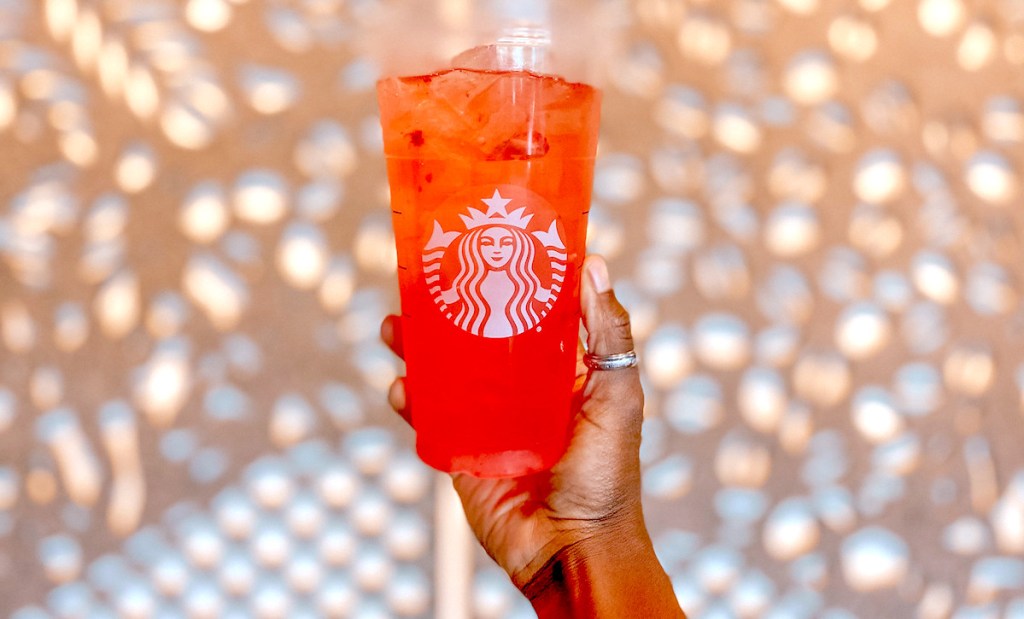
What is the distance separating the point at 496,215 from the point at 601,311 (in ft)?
0.67

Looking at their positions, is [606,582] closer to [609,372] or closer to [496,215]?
[609,372]

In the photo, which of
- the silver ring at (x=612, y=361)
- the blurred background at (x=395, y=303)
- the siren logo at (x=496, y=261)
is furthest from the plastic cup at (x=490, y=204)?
the blurred background at (x=395, y=303)

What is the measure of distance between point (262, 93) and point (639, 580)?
103 cm

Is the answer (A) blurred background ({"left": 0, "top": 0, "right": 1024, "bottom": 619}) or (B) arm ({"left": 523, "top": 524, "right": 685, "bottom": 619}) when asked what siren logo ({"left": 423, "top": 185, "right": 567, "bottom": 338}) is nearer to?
(B) arm ({"left": 523, "top": 524, "right": 685, "bottom": 619})

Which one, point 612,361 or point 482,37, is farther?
point 612,361

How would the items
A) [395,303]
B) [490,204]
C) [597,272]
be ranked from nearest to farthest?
[490,204], [597,272], [395,303]

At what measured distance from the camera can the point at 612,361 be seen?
Answer: 909 millimetres

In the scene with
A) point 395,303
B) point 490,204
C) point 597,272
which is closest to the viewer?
point 490,204

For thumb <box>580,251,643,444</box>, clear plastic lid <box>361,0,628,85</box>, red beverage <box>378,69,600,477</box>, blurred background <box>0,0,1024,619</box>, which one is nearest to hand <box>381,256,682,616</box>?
thumb <box>580,251,643,444</box>

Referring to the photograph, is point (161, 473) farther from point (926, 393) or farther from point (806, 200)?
point (926, 393)

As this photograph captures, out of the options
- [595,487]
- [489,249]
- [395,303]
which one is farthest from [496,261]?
[395,303]

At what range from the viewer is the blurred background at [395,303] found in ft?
4.58

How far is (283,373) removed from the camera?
4.72 feet

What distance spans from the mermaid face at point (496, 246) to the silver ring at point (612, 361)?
229 mm
